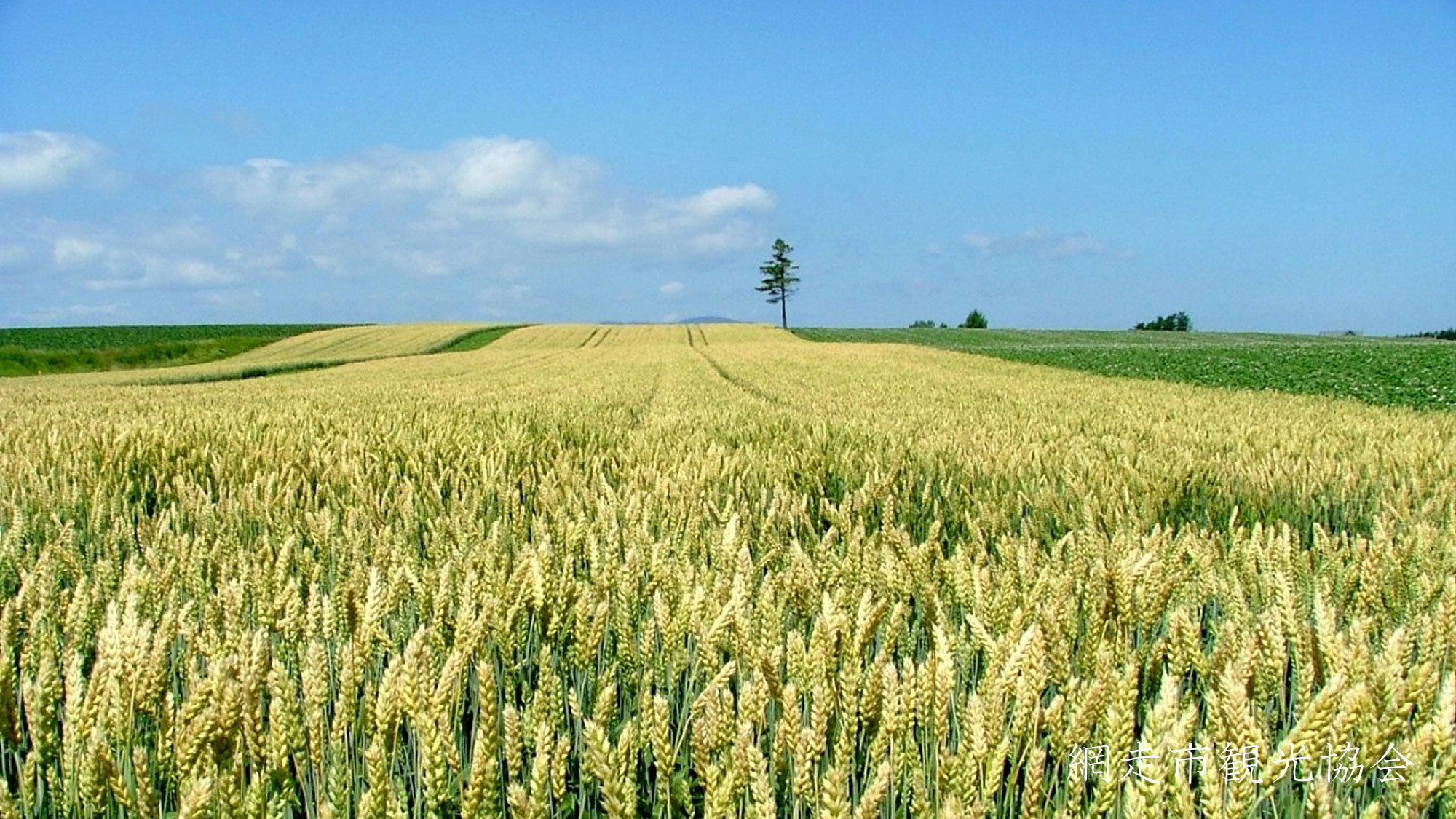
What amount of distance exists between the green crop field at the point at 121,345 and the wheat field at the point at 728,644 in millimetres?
43106

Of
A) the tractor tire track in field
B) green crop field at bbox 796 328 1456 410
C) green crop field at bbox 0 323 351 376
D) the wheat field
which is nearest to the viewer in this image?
the wheat field

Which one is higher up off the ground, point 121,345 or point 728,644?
point 121,345

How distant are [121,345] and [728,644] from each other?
2763 inches

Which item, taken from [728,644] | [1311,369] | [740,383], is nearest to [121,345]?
[740,383]

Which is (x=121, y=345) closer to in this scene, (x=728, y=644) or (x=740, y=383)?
(x=740, y=383)

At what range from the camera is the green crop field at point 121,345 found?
3850cm

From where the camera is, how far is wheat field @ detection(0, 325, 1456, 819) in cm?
107

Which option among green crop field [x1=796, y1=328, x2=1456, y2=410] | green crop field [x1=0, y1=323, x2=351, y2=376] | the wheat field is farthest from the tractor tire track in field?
green crop field [x1=0, y1=323, x2=351, y2=376]

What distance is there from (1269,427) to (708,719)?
624 centimetres

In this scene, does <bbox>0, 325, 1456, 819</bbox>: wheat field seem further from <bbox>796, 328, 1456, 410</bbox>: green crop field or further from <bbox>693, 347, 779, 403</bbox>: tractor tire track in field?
<bbox>796, 328, 1456, 410</bbox>: green crop field

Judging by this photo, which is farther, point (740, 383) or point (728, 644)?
point (740, 383)

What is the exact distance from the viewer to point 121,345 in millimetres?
59125

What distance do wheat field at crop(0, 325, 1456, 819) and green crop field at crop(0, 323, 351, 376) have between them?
141ft

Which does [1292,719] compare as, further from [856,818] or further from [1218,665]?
[856,818]
